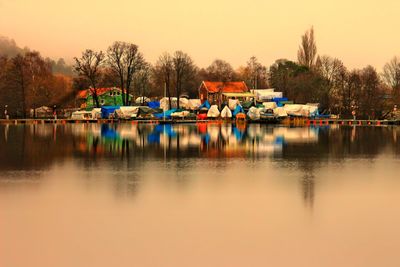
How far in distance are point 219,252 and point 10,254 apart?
4.13 m

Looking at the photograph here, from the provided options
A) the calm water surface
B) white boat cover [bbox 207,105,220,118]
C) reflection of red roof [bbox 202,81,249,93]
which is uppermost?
reflection of red roof [bbox 202,81,249,93]

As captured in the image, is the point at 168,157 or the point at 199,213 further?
the point at 168,157

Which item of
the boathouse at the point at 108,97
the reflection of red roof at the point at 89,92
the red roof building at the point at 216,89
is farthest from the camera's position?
the boathouse at the point at 108,97

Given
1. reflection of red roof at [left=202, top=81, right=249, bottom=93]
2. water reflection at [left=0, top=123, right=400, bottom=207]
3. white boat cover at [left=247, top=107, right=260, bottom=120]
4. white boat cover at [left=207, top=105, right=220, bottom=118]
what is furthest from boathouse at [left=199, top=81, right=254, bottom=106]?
water reflection at [left=0, top=123, right=400, bottom=207]

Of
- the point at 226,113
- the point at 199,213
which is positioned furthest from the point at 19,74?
the point at 199,213

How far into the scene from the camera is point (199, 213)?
48.6 ft

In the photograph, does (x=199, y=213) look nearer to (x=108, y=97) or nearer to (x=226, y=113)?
(x=226, y=113)

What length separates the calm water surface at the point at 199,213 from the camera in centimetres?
1116

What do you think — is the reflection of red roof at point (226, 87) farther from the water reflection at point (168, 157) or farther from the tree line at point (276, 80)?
the water reflection at point (168, 157)

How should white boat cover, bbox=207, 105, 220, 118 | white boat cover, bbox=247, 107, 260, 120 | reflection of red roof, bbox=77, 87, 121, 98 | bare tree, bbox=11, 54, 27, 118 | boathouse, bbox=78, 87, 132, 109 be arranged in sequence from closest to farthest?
white boat cover, bbox=247, 107, 260, 120, white boat cover, bbox=207, 105, 220, 118, bare tree, bbox=11, 54, 27, 118, reflection of red roof, bbox=77, 87, 121, 98, boathouse, bbox=78, 87, 132, 109

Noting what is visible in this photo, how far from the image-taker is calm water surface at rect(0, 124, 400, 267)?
11156mm

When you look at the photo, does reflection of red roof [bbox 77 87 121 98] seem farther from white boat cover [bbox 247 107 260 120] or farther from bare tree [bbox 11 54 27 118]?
white boat cover [bbox 247 107 260 120]

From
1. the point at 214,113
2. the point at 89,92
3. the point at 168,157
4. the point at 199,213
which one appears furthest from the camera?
the point at 89,92

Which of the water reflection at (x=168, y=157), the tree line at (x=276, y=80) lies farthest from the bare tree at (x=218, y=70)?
the water reflection at (x=168, y=157)
